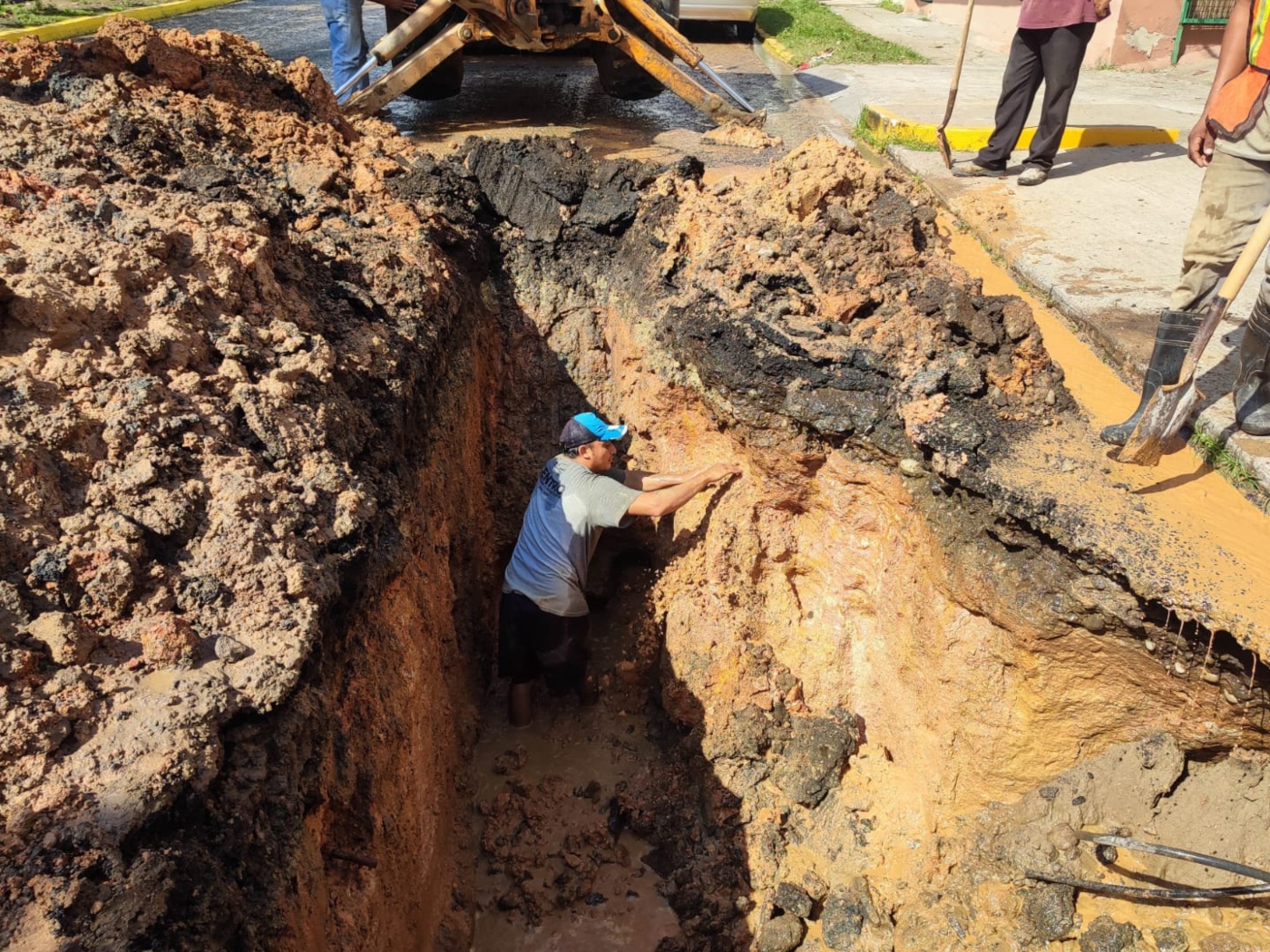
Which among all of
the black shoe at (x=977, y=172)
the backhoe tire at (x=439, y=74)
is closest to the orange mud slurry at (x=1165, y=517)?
the black shoe at (x=977, y=172)

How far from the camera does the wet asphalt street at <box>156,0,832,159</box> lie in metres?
7.11

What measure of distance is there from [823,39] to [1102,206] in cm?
773

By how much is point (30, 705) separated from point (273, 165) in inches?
135

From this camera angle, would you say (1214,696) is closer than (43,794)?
No

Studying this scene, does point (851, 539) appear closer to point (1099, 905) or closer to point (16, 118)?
point (1099, 905)

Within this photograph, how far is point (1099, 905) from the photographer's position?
3172mm

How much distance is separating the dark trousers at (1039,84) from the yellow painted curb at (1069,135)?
776 mm

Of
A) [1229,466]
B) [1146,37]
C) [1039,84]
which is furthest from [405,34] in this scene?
[1146,37]

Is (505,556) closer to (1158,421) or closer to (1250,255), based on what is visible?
(1158,421)

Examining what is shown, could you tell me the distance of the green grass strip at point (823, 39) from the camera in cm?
1134

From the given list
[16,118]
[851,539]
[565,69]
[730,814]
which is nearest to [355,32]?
[565,69]

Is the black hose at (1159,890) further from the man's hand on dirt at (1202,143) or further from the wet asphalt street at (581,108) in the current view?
the wet asphalt street at (581,108)

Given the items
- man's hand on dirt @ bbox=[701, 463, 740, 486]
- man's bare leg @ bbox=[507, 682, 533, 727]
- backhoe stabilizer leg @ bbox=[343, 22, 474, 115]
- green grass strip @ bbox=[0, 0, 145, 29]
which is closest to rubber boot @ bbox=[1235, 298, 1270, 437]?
man's hand on dirt @ bbox=[701, 463, 740, 486]

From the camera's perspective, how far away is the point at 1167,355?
358 cm
